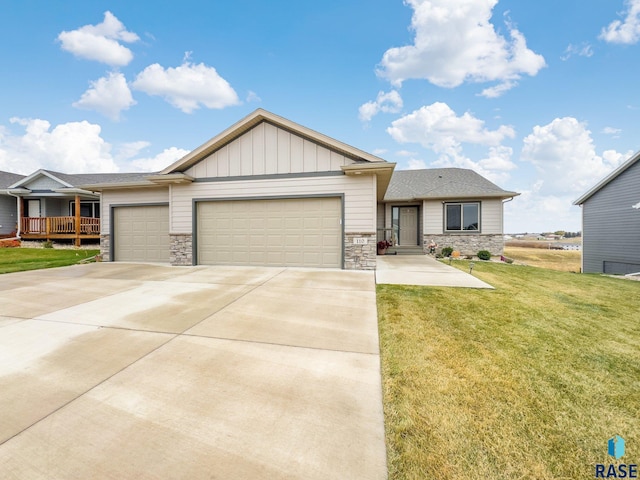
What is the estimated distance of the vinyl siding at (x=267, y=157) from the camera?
351 inches

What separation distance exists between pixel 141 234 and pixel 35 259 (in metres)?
5.29

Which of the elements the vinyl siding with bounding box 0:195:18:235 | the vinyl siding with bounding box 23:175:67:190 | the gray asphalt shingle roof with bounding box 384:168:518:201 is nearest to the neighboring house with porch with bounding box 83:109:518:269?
the gray asphalt shingle roof with bounding box 384:168:518:201

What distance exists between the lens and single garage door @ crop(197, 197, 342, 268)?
9039 millimetres

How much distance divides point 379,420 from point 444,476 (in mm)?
574

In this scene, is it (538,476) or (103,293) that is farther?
(103,293)

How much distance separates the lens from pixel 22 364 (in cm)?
290

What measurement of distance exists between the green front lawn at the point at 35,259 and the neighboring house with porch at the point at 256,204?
6.03 ft

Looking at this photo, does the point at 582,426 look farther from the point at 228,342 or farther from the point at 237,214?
the point at 237,214

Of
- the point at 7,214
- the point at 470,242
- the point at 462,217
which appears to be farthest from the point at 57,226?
the point at 470,242

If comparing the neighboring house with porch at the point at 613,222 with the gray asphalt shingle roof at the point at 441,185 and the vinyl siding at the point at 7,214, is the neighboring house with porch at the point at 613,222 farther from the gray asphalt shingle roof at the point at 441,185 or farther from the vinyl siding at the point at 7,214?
the vinyl siding at the point at 7,214

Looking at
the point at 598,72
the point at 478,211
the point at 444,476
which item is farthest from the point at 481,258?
the point at 444,476

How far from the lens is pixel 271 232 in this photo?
9.39 meters

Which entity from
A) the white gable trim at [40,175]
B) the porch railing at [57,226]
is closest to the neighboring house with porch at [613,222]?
the porch railing at [57,226]

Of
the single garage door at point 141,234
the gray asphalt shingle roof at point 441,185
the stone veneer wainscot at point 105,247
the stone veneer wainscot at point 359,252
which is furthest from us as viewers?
the gray asphalt shingle roof at point 441,185
